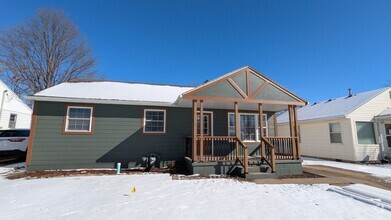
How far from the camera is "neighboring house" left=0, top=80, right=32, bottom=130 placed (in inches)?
556

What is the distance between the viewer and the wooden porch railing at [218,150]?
6.87 meters

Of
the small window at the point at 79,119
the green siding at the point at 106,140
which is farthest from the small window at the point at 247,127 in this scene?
the small window at the point at 79,119

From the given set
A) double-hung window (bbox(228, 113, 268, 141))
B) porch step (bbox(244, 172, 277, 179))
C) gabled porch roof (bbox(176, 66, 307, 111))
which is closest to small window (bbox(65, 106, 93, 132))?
gabled porch roof (bbox(176, 66, 307, 111))

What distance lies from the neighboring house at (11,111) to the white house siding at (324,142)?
76.3 ft

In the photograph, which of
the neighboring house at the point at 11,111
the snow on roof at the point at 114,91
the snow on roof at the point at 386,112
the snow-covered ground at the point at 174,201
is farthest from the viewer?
the neighboring house at the point at 11,111

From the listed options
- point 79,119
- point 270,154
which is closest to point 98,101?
point 79,119

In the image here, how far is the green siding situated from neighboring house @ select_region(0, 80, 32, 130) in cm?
1015

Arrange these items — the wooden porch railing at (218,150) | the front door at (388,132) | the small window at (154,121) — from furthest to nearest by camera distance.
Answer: the front door at (388,132) < the small window at (154,121) < the wooden porch railing at (218,150)

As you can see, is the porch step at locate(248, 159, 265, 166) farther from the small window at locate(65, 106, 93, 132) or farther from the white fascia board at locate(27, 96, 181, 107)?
the small window at locate(65, 106, 93, 132)

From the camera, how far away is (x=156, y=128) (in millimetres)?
9055

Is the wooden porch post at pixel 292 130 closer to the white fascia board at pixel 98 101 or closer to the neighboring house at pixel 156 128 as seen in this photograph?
the neighboring house at pixel 156 128

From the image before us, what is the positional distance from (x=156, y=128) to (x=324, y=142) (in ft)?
37.1

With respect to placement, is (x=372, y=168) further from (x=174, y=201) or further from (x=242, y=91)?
(x=174, y=201)

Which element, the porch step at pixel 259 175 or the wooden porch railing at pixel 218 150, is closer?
the porch step at pixel 259 175
